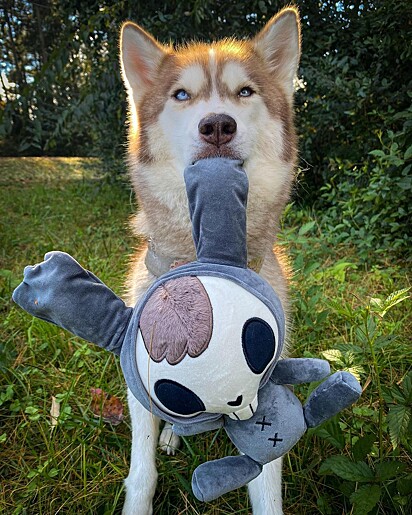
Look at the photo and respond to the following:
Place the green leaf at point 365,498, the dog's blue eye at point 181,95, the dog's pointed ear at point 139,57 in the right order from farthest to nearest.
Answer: the dog's pointed ear at point 139,57, the dog's blue eye at point 181,95, the green leaf at point 365,498

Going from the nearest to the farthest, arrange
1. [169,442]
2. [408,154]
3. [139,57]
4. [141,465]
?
[141,465], [169,442], [139,57], [408,154]

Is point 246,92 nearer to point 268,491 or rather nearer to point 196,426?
point 196,426

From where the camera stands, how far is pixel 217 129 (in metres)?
1.30

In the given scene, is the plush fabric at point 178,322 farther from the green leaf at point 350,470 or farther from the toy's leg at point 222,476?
the green leaf at point 350,470

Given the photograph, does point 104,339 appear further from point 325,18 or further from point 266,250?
point 325,18

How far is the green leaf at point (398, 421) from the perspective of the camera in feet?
3.78

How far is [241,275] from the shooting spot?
935 mm

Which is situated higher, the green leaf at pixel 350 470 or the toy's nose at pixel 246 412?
the toy's nose at pixel 246 412

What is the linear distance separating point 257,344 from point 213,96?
3.26ft

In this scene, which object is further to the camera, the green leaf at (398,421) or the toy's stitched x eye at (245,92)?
the toy's stitched x eye at (245,92)

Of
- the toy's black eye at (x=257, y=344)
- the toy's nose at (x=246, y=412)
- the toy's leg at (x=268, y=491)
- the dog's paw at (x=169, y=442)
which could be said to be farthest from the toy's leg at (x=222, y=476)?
the dog's paw at (x=169, y=442)

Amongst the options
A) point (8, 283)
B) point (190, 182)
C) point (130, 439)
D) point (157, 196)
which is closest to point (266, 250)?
point (157, 196)

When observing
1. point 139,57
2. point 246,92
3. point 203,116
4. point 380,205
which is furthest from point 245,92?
point 380,205

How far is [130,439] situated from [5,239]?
2.70m
